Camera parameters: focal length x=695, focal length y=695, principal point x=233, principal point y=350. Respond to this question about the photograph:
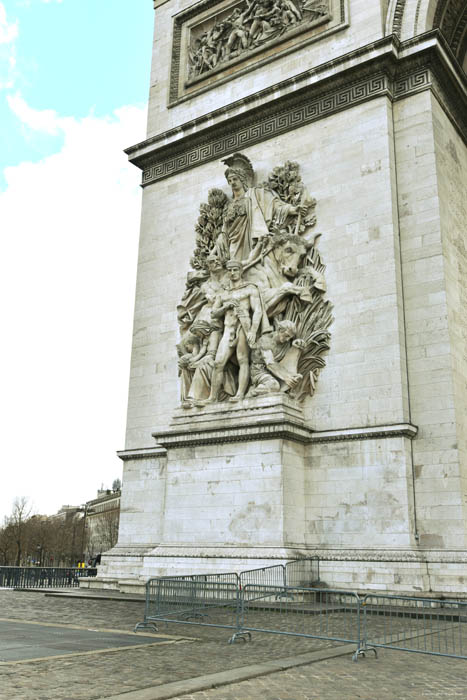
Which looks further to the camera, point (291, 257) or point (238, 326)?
point (291, 257)

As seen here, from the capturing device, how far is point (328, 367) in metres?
17.7

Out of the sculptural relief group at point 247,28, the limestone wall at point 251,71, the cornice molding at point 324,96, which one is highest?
the sculptural relief group at point 247,28

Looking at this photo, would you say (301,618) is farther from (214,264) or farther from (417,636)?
(214,264)

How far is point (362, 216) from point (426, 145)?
8.17ft

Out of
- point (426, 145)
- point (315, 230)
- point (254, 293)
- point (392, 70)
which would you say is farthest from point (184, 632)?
point (392, 70)

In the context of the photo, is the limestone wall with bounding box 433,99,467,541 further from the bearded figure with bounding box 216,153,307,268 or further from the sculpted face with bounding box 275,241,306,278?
the bearded figure with bounding box 216,153,307,268

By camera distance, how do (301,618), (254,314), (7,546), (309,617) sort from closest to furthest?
(301,618), (309,617), (254,314), (7,546)

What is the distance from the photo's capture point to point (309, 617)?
12609 millimetres

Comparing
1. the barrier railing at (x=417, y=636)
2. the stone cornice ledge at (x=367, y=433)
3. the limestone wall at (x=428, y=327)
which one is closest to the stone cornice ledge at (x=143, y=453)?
the stone cornice ledge at (x=367, y=433)

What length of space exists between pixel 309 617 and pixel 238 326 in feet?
26.7

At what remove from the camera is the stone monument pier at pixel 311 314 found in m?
16.1

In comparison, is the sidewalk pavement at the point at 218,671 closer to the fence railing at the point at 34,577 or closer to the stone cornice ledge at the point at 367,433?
the stone cornice ledge at the point at 367,433

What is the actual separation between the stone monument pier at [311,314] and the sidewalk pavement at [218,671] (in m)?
6.05

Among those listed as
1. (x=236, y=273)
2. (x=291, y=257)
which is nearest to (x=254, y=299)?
(x=236, y=273)
